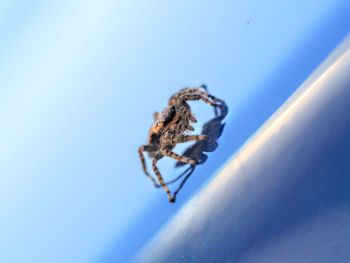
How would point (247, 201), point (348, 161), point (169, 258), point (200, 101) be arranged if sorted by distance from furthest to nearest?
1. point (200, 101)
2. point (169, 258)
3. point (247, 201)
4. point (348, 161)

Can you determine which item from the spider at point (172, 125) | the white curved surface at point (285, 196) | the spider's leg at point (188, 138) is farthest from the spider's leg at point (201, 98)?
the white curved surface at point (285, 196)

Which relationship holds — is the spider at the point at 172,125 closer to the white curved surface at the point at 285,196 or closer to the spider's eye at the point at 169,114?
the spider's eye at the point at 169,114

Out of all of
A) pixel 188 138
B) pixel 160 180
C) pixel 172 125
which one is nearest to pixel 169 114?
pixel 172 125

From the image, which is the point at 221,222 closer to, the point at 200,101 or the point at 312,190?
the point at 312,190

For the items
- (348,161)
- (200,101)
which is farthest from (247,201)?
(200,101)

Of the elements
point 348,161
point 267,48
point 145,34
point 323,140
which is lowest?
point 348,161

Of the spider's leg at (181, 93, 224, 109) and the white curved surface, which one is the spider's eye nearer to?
the spider's leg at (181, 93, 224, 109)
